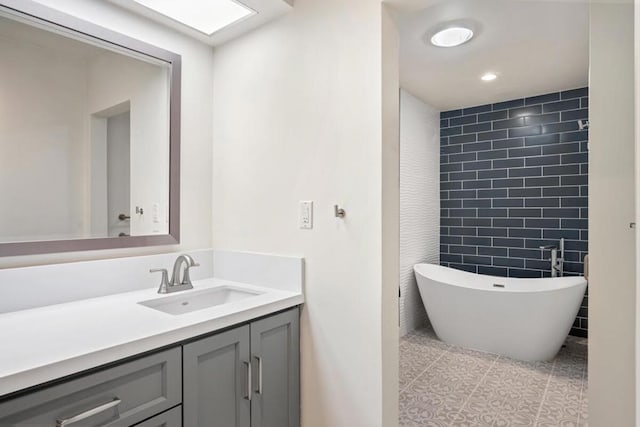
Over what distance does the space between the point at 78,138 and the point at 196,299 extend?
0.91 metres

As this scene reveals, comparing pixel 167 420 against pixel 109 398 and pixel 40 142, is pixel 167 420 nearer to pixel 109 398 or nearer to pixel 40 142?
pixel 109 398

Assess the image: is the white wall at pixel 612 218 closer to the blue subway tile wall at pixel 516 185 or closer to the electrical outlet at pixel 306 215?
the electrical outlet at pixel 306 215

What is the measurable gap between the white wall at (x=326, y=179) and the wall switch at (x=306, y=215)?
0.09ft

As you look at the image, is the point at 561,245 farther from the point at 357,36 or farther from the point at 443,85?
the point at 357,36

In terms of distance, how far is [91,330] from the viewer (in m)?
1.12

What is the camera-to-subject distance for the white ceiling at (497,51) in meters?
1.94

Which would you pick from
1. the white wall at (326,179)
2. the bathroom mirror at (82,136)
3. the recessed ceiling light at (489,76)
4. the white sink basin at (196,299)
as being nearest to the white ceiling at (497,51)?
the recessed ceiling light at (489,76)

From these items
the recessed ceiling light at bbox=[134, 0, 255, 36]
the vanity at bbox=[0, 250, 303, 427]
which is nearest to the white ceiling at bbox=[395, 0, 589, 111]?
the recessed ceiling light at bbox=[134, 0, 255, 36]

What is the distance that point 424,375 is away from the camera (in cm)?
256

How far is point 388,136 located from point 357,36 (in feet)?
1.47

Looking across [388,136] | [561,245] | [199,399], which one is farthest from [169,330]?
[561,245]

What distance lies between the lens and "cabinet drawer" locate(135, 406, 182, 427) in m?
1.06

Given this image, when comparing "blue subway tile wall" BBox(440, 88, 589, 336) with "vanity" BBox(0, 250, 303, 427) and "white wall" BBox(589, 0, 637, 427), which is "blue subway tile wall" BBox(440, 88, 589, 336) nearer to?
"white wall" BBox(589, 0, 637, 427)

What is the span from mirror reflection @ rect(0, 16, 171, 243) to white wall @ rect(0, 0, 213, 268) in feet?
0.33
